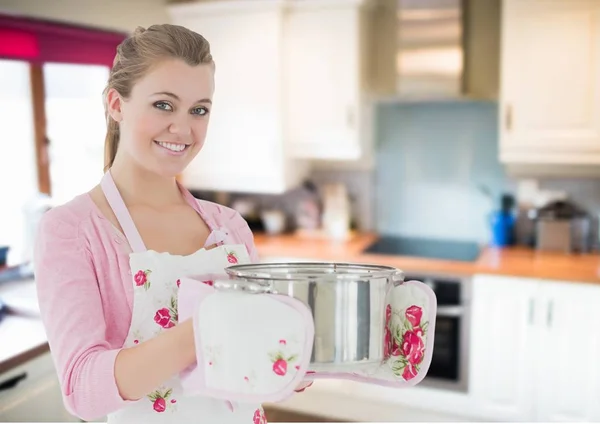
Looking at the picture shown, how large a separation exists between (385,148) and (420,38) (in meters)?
0.59

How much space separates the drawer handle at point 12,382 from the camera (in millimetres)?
1871

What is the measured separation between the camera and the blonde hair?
1018mm

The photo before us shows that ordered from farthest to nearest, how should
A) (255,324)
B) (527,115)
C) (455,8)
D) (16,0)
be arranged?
(455,8), (527,115), (16,0), (255,324)

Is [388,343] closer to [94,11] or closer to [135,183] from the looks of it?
[135,183]

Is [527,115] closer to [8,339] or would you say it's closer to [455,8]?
[455,8]

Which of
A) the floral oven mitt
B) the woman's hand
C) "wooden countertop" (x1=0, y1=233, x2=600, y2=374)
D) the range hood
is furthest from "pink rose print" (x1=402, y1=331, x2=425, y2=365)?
the range hood

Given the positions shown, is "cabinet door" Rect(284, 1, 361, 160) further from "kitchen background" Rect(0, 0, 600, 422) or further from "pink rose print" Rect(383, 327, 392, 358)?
"pink rose print" Rect(383, 327, 392, 358)

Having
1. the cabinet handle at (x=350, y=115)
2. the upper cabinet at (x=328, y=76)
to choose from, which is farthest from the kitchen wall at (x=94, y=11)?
the cabinet handle at (x=350, y=115)

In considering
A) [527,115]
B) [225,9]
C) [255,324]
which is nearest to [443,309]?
[527,115]

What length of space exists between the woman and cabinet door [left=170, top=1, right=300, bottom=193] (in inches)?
79.1

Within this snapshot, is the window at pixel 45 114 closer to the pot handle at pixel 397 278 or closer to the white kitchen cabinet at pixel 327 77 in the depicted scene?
the white kitchen cabinet at pixel 327 77

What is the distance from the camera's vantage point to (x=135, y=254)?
104 centimetres

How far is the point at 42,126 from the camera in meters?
2.63

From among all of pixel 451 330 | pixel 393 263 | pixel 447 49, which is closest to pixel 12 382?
pixel 393 263
